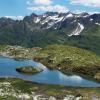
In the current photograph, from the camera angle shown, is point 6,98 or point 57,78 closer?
point 6,98

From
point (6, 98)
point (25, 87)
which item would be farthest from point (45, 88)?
point (6, 98)

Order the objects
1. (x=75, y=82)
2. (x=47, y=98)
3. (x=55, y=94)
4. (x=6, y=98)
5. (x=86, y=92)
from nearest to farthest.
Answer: (x=6, y=98), (x=47, y=98), (x=55, y=94), (x=86, y=92), (x=75, y=82)

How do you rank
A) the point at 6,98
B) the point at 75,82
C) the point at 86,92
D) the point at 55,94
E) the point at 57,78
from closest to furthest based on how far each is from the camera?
the point at 6,98 → the point at 55,94 → the point at 86,92 → the point at 75,82 → the point at 57,78

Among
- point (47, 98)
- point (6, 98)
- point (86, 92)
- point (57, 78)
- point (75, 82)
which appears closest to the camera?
point (6, 98)

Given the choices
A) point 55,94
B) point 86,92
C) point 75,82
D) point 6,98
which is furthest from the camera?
point 75,82

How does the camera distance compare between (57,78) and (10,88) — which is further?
(57,78)

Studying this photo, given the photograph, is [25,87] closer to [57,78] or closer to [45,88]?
[45,88]

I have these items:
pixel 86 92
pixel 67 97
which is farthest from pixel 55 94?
pixel 86 92

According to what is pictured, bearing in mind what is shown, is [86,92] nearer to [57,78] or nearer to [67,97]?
[67,97]
